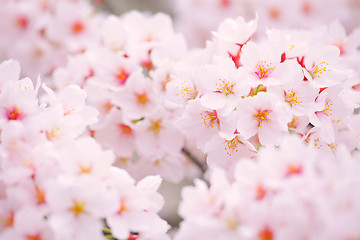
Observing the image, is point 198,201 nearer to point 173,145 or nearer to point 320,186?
point 320,186

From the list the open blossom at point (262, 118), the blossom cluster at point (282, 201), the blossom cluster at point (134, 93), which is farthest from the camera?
the blossom cluster at point (134, 93)

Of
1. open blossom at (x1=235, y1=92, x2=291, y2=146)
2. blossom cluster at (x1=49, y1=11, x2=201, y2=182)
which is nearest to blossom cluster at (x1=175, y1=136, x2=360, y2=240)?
open blossom at (x1=235, y1=92, x2=291, y2=146)

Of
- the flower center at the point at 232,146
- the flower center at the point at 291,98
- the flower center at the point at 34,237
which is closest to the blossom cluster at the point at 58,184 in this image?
the flower center at the point at 34,237

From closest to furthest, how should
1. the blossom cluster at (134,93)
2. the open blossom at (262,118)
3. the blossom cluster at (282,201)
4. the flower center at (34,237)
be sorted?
1. the blossom cluster at (282,201)
2. the flower center at (34,237)
3. the open blossom at (262,118)
4. the blossom cluster at (134,93)

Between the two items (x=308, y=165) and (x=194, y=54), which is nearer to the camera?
(x=308, y=165)

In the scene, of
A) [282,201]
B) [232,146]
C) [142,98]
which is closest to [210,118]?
[232,146]

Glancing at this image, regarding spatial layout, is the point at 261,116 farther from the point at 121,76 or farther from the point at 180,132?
the point at 121,76

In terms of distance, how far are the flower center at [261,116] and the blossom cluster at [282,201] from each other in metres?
0.16

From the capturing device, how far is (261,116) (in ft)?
2.60

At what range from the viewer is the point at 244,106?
792 millimetres

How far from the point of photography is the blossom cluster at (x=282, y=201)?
555 millimetres

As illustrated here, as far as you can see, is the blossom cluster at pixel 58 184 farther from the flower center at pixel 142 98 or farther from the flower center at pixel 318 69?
the flower center at pixel 318 69

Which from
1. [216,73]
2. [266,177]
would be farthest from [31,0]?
[266,177]

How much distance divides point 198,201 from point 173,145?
0.33 metres
